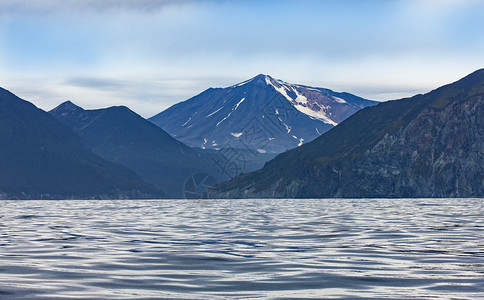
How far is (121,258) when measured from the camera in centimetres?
2909

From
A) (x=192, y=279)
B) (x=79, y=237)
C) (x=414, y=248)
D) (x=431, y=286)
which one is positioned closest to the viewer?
(x=431, y=286)

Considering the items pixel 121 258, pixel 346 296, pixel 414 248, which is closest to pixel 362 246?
pixel 414 248

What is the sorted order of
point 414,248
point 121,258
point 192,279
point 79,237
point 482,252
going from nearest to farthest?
point 192,279 → point 121,258 → point 482,252 → point 414,248 → point 79,237

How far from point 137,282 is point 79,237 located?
22338 millimetres

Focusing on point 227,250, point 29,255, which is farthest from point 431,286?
point 29,255

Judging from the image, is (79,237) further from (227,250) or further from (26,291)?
(26,291)

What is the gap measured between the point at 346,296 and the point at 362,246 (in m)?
16.8

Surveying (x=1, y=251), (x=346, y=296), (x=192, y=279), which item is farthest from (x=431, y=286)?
(x=1, y=251)

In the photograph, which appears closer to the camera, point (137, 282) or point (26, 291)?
point (26, 291)

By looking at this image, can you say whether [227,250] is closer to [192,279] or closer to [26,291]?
[192,279]

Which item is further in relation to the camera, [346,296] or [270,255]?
[270,255]

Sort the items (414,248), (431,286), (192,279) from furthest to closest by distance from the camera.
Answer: (414,248) < (192,279) < (431,286)

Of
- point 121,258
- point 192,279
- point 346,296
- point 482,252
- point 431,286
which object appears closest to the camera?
point 346,296

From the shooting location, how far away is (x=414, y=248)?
33.5m
